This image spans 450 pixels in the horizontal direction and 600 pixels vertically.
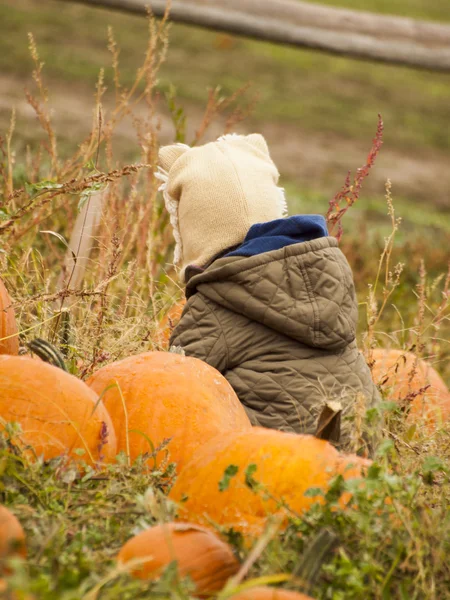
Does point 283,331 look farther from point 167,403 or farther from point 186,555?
point 186,555

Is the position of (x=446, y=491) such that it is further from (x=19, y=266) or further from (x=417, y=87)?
(x=417, y=87)

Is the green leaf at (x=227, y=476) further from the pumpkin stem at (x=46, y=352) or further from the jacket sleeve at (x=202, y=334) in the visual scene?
the jacket sleeve at (x=202, y=334)

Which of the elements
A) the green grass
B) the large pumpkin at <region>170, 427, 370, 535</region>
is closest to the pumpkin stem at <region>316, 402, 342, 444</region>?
the large pumpkin at <region>170, 427, 370, 535</region>

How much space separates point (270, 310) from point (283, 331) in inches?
3.4

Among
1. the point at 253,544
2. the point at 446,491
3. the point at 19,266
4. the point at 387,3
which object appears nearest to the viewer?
the point at 253,544

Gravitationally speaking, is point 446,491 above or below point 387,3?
below

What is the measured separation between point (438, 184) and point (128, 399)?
11956mm

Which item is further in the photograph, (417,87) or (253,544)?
(417,87)

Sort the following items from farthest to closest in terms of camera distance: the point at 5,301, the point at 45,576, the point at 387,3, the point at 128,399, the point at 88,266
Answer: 1. the point at 387,3
2. the point at 88,266
3. the point at 5,301
4. the point at 128,399
5. the point at 45,576

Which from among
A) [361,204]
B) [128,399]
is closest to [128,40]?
[361,204]

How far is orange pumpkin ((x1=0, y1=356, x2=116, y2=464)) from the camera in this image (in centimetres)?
211

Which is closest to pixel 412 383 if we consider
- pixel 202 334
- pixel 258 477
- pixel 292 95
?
pixel 202 334

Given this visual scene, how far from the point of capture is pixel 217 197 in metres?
2.95

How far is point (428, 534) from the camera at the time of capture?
183 centimetres
